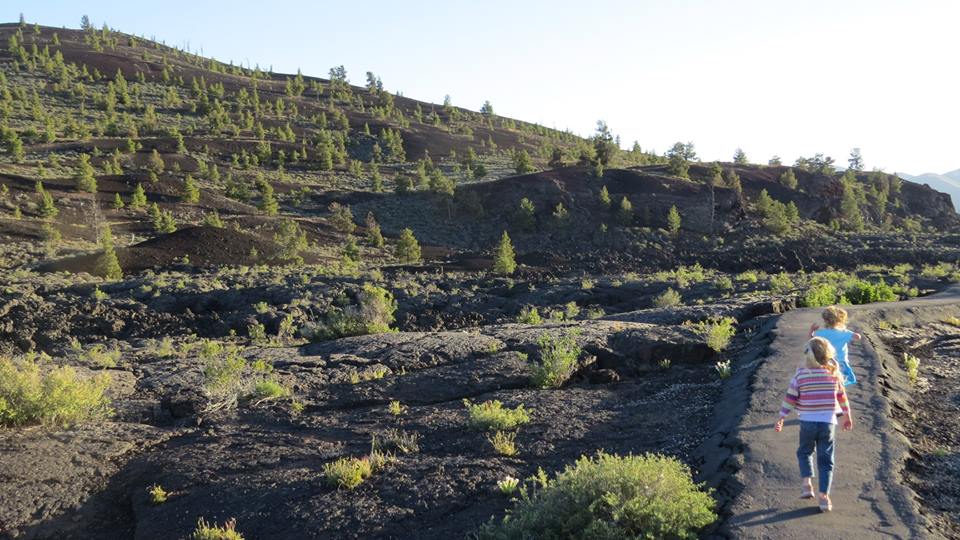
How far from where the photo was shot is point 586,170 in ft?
184

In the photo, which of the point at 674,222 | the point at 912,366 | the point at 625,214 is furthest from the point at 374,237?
the point at 912,366

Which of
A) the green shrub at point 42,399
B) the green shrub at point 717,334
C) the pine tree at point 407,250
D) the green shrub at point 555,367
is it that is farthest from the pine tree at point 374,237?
the green shrub at point 42,399

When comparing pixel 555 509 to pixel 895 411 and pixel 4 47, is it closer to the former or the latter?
pixel 895 411

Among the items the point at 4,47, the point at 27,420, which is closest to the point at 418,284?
the point at 27,420

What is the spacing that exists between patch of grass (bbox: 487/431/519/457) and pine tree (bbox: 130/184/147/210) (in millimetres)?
46534

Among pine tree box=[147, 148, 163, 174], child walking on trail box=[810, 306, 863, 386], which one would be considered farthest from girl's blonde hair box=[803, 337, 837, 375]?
pine tree box=[147, 148, 163, 174]

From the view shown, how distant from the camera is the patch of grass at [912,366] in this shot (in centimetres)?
954

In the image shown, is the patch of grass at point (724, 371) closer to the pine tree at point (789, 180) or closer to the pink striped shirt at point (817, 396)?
the pink striped shirt at point (817, 396)

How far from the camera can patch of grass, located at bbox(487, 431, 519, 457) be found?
24.3 feet

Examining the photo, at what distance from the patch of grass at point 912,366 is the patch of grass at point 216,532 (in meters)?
A: 9.61

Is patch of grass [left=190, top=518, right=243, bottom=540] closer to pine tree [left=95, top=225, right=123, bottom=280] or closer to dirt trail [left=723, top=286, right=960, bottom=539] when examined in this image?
dirt trail [left=723, top=286, right=960, bottom=539]

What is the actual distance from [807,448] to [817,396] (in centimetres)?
46

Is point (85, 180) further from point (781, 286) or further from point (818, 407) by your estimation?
point (818, 407)

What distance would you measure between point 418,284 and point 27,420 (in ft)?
70.2
